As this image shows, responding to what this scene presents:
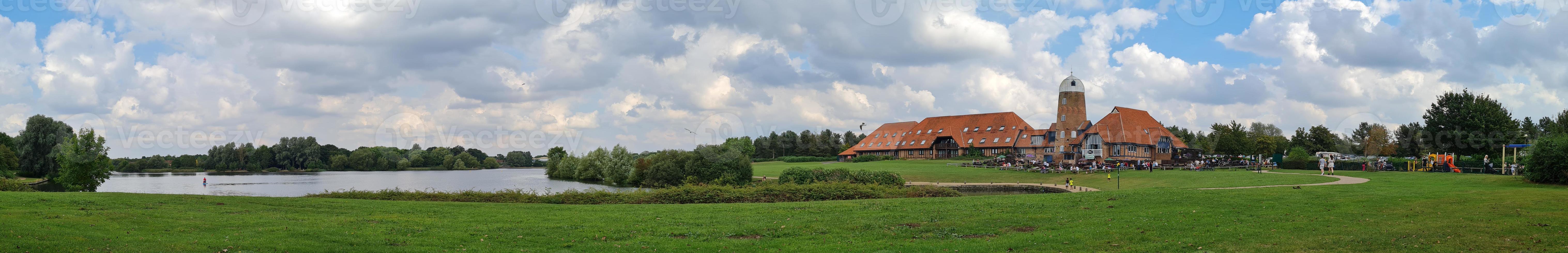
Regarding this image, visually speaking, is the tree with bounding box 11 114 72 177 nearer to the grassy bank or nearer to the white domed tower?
the grassy bank

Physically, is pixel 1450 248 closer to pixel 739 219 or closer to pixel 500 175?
pixel 739 219

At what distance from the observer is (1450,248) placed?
12.0m

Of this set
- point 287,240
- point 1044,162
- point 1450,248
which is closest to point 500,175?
point 1044,162

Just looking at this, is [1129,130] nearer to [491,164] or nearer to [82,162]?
[82,162]

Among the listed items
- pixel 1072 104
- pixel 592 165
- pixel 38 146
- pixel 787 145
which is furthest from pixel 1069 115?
pixel 38 146

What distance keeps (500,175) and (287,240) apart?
84.2 m

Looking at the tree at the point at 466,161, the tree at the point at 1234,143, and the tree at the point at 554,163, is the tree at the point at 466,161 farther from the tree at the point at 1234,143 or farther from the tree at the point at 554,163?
the tree at the point at 1234,143

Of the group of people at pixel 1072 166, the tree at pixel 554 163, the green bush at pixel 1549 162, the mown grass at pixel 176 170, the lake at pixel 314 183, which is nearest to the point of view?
the green bush at pixel 1549 162

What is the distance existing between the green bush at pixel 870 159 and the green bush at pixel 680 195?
5265 centimetres

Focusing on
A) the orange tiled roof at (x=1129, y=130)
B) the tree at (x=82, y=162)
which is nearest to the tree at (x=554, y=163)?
the tree at (x=82, y=162)

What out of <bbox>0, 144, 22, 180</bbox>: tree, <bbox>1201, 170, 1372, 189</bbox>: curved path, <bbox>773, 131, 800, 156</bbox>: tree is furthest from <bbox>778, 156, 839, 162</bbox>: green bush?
<bbox>0, 144, 22, 180</bbox>: tree

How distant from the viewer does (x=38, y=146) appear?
214 feet

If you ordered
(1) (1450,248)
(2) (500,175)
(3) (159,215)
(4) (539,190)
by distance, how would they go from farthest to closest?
(2) (500,175)
(4) (539,190)
(3) (159,215)
(1) (1450,248)

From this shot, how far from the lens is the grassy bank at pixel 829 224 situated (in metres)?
12.5
